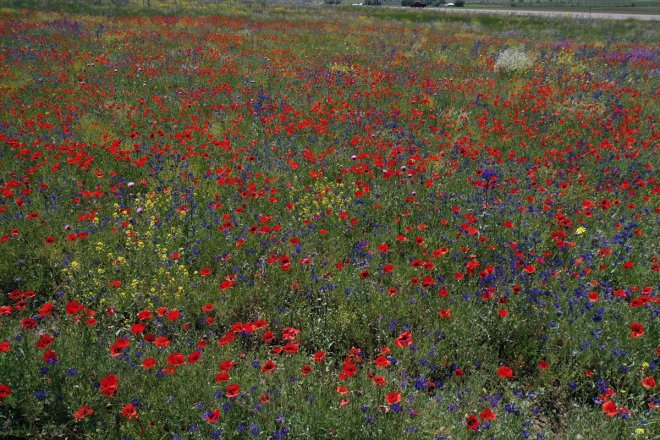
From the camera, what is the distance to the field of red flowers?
109 inches

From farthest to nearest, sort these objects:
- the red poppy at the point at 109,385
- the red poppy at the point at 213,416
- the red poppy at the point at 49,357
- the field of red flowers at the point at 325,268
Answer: the field of red flowers at the point at 325,268
the red poppy at the point at 49,357
the red poppy at the point at 109,385
the red poppy at the point at 213,416

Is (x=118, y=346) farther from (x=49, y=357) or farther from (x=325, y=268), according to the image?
(x=325, y=268)

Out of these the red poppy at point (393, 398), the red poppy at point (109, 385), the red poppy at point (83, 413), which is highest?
the red poppy at point (109, 385)

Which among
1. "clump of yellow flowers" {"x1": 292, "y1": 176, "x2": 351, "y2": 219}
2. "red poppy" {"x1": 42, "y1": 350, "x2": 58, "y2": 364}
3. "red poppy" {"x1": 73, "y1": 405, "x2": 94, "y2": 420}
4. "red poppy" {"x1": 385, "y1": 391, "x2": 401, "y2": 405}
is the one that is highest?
"clump of yellow flowers" {"x1": 292, "y1": 176, "x2": 351, "y2": 219}

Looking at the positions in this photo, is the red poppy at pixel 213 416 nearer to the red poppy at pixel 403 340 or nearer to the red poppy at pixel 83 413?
the red poppy at pixel 83 413

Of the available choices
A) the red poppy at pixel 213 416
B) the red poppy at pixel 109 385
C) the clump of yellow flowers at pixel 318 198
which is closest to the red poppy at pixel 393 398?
the red poppy at pixel 213 416

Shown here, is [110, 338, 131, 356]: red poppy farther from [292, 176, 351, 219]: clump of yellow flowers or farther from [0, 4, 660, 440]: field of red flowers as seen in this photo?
[292, 176, 351, 219]: clump of yellow flowers

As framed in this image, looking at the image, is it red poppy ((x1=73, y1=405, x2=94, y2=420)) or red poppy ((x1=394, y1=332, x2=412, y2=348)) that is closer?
red poppy ((x1=73, y1=405, x2=94, y2=420))

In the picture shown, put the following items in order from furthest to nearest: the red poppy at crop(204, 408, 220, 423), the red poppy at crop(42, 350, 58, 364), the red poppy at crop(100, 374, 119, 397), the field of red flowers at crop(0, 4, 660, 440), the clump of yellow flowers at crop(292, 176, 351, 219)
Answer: the clump of yellow flowers at crop(292, 176, 351, 219), the field of red flowers at crop(0, 4, 660, 440), the red poppy at crop(42, 350, 58, 364), the red poppy at crop(100, 374, 119, 397), the red poppy at crop(204, 408, 220, 423)

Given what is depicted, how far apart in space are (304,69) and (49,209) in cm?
923

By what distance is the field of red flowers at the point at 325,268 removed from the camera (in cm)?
276

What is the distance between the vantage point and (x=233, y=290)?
391cm

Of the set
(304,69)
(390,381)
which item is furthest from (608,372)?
(304,69)

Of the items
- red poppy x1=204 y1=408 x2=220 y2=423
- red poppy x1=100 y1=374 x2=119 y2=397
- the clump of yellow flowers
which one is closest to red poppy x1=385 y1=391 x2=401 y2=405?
red poppy x1=204 y1=408 x2=220 y2=423
